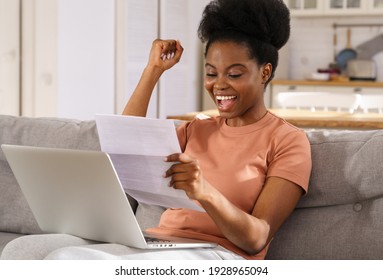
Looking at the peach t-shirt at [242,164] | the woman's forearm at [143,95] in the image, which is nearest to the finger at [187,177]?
the peach t-shirt at [242,164]

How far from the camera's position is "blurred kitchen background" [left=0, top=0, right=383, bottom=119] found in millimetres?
4340

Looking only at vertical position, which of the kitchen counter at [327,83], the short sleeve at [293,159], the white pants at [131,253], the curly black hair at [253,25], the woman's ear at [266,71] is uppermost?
the curly black hair at [253,25]

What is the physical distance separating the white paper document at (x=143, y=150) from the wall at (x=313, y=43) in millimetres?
5544

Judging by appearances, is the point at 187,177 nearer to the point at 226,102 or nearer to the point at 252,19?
the point at 226,102

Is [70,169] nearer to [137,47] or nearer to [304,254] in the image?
[304,254]

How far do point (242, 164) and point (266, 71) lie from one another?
0.24 meters

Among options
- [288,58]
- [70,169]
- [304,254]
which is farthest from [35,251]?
[288,58]

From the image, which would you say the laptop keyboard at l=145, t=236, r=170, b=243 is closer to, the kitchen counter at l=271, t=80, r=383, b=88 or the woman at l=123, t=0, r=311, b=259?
the woman at l=123, t=0, r=311, b=259

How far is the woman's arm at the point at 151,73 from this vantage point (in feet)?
6.74

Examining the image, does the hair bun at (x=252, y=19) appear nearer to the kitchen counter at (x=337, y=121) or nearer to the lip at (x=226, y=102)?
the lip at (x=226, y=102)

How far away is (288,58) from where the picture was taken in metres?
7.14

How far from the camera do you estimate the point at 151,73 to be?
6.82 ft

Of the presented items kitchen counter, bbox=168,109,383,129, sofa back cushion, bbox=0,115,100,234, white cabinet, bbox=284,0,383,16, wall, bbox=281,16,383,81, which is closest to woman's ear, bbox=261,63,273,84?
sofa back cushion, bbox=0,115,100,234

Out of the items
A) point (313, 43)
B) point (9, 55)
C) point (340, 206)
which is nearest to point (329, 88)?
point (313, 43)
